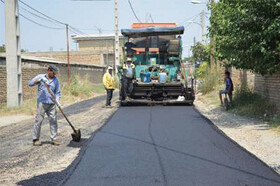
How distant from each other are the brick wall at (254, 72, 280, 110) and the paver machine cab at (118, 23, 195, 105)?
2422 millimetres

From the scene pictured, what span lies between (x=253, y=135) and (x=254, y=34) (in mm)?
2286

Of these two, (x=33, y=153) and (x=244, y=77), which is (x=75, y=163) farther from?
(x=244, y=77)

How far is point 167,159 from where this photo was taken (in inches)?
225

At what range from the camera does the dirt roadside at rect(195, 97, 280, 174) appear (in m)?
6.19

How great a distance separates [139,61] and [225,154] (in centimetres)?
870

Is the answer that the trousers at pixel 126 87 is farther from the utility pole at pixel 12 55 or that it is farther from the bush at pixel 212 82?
the bush at pixel 212 82

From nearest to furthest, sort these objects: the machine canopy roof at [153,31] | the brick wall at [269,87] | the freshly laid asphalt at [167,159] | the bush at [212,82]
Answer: the freshly laid asphalt at [167,159]
the brick wall at [269,87]
the machine canopy roof at [153,31]
the bush at [212,82]

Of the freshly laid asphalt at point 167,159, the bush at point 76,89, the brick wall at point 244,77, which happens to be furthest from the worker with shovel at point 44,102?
the bush at point 76,89

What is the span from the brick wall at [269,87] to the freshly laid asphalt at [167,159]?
2442 millimetres

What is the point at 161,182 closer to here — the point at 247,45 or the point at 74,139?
the point at 74,139

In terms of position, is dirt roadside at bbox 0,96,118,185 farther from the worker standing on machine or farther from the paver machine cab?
the paver machine cab

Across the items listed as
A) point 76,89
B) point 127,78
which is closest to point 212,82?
point 127,78

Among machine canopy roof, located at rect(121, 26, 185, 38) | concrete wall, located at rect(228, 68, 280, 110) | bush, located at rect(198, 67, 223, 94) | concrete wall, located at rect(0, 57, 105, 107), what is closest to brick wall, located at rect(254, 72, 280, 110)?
concrete wall, located at rect(228, 68, 280, 110)

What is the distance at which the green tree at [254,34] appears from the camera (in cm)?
825
